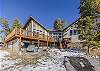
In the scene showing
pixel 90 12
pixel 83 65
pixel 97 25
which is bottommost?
pixel 83 65

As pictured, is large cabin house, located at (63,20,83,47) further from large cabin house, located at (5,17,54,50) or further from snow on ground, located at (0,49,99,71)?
snow on ground, located at (0,49,99,71)

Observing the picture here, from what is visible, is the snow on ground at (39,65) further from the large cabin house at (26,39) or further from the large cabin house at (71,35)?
the large cabin house at (71,35)

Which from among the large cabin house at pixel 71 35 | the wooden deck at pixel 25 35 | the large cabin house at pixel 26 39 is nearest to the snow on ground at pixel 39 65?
the wooden deck at pixel 25 35

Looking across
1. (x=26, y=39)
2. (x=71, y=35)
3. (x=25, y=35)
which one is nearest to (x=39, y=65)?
(x=25, y=35)

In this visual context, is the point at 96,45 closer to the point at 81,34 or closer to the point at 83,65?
the point at 81,34

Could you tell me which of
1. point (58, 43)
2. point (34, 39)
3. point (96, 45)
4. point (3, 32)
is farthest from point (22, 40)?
point (3, 32)

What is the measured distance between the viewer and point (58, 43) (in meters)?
33.3

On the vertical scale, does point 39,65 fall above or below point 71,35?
below

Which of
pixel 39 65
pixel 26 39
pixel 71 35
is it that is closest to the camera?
pixel 39 65

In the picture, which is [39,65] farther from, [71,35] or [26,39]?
[71,35]

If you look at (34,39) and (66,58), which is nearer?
(66,58)

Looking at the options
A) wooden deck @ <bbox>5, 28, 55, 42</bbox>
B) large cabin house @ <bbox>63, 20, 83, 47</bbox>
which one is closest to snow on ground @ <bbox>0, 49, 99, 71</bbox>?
wooden deck @ <bbox>5, 28, 55, 42</bbox>

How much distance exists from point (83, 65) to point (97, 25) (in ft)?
30.5

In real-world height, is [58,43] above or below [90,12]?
below
